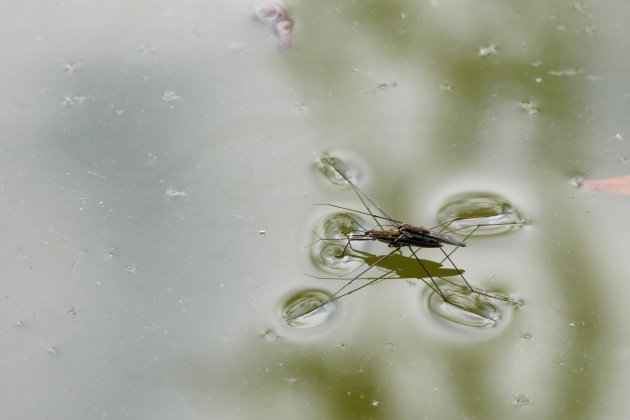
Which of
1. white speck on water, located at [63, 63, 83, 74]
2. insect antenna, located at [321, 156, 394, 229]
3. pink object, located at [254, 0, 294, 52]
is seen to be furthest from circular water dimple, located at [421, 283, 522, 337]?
white speck on water, located at [63, 63, 83, 74]

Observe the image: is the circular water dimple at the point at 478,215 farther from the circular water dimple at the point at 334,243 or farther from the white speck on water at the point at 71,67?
the white speck on water at the point at 71,67

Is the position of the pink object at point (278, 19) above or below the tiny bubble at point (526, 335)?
above

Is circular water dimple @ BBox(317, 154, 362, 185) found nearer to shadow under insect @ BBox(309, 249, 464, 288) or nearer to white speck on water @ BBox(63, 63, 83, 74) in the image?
shadow under insect @ BBox(309, 249, 464, 288)

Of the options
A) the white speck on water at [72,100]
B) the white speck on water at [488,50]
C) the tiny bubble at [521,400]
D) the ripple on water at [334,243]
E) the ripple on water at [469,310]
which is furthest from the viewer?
the white speck on water at [488,50]

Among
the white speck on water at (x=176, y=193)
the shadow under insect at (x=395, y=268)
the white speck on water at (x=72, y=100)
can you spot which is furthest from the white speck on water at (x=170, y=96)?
the shadow under insect at (x=395, y=268)

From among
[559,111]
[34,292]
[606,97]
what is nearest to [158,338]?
[34,292]

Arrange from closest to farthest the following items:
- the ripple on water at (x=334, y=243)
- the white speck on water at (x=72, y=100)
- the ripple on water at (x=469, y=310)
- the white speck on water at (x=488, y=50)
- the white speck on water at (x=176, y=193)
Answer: the ripple on water at (x=469, y=310) < the ripple on water at (x=334, y=243) < the white speck on water at (x=176, y=193) < the white speck on water at (x=72, y=100) < the white speck on water at (x=488, y=50)
